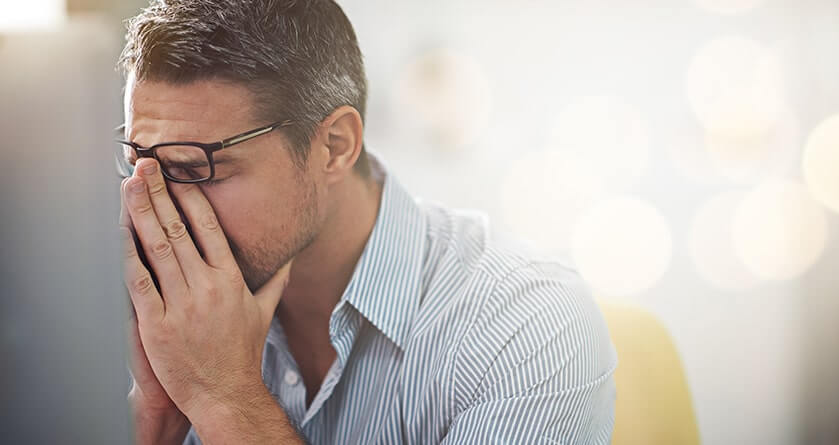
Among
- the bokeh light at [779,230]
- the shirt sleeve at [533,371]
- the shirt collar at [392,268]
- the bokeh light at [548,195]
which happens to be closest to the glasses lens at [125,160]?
the shirt collar at [392,268]

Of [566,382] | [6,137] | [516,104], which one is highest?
[6,137]

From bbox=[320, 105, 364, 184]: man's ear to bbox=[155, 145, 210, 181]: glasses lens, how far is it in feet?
0.63

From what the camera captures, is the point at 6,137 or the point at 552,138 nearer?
the point at 6,137

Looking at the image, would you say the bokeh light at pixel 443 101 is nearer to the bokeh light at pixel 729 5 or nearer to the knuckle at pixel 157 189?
the bokeh light at pixel 729 5

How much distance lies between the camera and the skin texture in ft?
2.68

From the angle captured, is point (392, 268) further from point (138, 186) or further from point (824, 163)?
point (824, 163)

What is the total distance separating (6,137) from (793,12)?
164 cm

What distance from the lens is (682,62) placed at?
58.4 inches

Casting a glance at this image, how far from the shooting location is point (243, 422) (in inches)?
32.1

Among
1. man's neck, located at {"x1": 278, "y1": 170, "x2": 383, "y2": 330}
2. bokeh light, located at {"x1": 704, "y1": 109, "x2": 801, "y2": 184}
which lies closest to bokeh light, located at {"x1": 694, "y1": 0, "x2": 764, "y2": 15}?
bokeh light, located at {"x1": 704, "y1": 109, "x2": 801, "y2": 184}

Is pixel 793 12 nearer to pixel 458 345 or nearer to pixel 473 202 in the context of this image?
pixel 473 202

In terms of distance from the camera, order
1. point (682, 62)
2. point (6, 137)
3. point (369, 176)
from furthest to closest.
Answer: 1. point (682, 62)
2. point (369, 176)
3. point (6, 137)

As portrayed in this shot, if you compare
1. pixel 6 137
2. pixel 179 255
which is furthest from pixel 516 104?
pixel 6 137

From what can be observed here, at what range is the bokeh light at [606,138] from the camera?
1.47m
